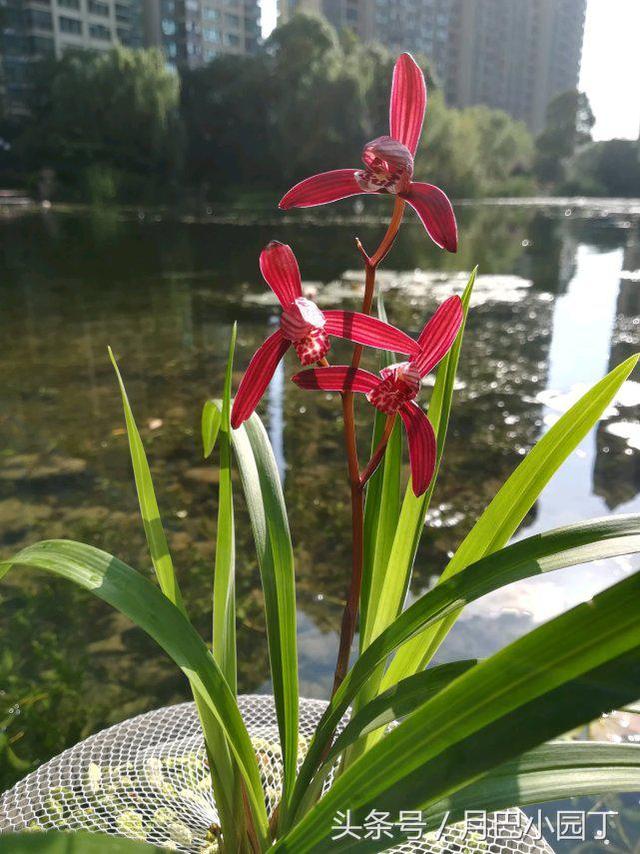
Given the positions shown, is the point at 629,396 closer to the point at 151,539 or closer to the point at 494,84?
the point at 151,539

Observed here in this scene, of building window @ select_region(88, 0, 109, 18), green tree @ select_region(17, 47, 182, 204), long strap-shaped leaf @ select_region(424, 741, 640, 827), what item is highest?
building window @ select_region(88, 0, 109, 18)

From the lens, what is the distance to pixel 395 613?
0.83m

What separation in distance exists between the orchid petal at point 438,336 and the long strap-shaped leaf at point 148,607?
1.18 feet

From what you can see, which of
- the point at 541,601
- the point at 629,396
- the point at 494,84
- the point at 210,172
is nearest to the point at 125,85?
the point at 210,172

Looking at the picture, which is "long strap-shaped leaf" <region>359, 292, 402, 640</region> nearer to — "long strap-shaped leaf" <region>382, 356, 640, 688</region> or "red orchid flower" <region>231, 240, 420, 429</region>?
"long strap-shaped leaf" <region>382, 356, 640, 688</region>

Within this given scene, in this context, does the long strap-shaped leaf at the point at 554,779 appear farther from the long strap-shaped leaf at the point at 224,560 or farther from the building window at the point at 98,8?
the building window at the point at 98,8

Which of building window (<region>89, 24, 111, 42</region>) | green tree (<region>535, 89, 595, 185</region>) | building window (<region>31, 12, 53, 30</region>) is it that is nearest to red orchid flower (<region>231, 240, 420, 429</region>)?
building window (<region>31, 12, 53, 30</region>)

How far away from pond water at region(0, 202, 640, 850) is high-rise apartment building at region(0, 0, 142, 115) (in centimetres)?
2222

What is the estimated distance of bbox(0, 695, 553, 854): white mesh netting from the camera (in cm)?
91

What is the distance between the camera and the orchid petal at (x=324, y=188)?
64 cm

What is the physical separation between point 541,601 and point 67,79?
25.8 metres

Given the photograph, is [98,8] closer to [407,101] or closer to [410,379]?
[407,101]

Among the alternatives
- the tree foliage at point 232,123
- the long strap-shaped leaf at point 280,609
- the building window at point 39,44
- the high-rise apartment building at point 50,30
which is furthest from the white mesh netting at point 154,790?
the building window at point 39,44

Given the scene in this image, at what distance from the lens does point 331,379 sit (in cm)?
62
